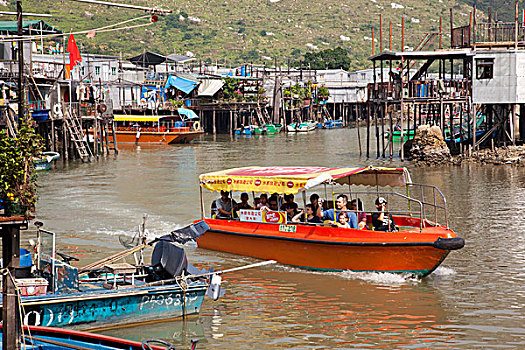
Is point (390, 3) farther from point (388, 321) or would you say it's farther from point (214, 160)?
point (388, 321)

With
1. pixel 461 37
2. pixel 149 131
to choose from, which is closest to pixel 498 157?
pixel 461 37

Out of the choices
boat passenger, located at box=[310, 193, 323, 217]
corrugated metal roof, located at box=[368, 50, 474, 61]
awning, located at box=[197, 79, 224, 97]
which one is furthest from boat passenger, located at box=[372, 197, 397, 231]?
awning, located at box=[197, 79, 224, 97]

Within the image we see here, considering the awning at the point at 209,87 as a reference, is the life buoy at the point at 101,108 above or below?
below

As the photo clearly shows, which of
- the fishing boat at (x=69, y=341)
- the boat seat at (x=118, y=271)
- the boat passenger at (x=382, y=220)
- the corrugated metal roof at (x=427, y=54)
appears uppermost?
the corrugated metal roof at (x=427, y=54)

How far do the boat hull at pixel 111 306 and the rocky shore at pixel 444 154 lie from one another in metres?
26.9

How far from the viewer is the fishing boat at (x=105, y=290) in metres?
13.1

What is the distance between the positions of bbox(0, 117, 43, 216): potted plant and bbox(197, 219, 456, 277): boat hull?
304 inches

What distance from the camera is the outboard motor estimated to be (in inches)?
577

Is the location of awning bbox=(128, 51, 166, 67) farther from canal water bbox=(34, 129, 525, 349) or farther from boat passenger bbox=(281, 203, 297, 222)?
boat passenger bbox=(281, 203, 297, 222)

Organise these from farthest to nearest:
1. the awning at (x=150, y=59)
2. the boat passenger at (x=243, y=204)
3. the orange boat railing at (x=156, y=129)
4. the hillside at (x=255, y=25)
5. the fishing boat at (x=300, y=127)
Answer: the hillside at (x=255, y=25), the awning at (x=150, y=59), the fishing boat at (x=300, y=127), the orange boat railing at (x=156, y=129), the boat passenger at (x=243, y=204)

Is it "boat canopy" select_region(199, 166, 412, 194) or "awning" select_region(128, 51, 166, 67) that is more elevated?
"awning" select_region(128, 51, 166, 67)

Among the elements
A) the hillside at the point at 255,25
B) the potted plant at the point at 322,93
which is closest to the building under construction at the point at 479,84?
the potted plant at the point at 322,93

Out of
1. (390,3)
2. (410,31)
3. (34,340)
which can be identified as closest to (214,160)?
(34,340)

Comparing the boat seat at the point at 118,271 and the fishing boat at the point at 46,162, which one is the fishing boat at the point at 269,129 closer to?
the fishing boat at the point at 46,162
